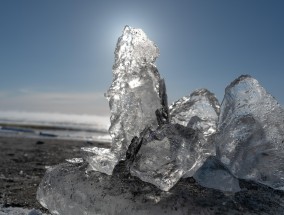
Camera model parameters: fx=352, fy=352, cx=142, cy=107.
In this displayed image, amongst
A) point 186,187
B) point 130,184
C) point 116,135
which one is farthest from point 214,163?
point 116,135

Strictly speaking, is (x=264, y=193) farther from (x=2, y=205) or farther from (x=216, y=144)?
(x=2, y=205)

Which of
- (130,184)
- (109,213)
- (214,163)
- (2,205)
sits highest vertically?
(214,163)

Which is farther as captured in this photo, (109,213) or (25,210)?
(25,210)

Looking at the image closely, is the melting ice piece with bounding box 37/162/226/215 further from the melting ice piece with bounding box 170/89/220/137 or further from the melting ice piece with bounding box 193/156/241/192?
the melting ice piece with bounding box 170/89/220/137

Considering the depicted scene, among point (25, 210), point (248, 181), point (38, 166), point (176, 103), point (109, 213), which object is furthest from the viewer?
point (38, 166)

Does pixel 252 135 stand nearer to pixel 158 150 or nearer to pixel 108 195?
pixel 158 150

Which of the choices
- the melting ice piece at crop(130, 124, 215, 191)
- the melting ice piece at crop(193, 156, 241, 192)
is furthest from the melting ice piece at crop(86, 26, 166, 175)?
the melting ice piece at crop(193, 156, 241, 192)

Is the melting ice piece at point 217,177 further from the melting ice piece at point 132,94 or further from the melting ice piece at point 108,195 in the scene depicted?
the melting ice piece at point 132,94
